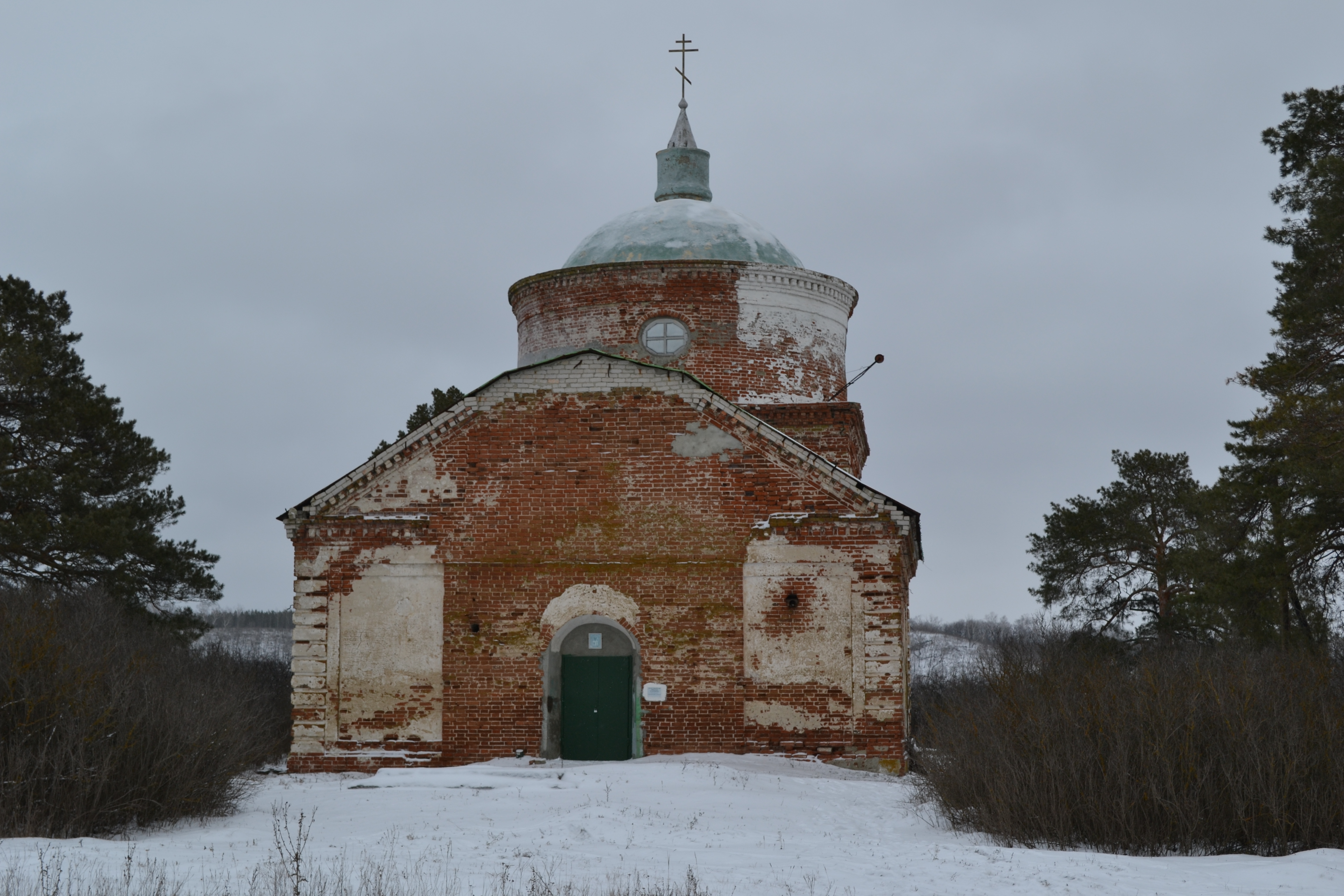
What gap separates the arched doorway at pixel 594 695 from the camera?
58.7 feet

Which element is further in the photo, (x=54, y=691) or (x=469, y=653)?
(x=469, y=653)

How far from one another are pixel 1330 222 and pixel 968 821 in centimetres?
1021

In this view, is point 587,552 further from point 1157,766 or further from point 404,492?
point 1157,766

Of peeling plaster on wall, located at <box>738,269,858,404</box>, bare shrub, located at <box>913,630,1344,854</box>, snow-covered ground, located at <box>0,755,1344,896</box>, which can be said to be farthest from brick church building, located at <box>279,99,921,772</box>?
peeling plaster on wall, located at <box>738,269,858,404</box>

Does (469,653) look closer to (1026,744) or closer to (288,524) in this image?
(288,524)

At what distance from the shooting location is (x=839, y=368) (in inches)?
911

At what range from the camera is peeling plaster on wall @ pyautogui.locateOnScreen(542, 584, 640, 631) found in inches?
695

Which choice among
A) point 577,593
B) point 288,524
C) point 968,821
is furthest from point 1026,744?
point 288,524

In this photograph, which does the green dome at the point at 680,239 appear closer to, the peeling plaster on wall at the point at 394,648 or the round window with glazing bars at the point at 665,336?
the round window with glazing bars at the point at 665,336

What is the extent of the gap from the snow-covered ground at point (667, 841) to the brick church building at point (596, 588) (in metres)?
1.07

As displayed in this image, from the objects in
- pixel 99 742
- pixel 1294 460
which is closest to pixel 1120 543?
pixel 1294 460

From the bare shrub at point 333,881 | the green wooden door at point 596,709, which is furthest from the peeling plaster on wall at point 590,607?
the bare shrub at point 333,881

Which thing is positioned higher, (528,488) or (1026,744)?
(528,488)

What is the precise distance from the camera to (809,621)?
685 inches
